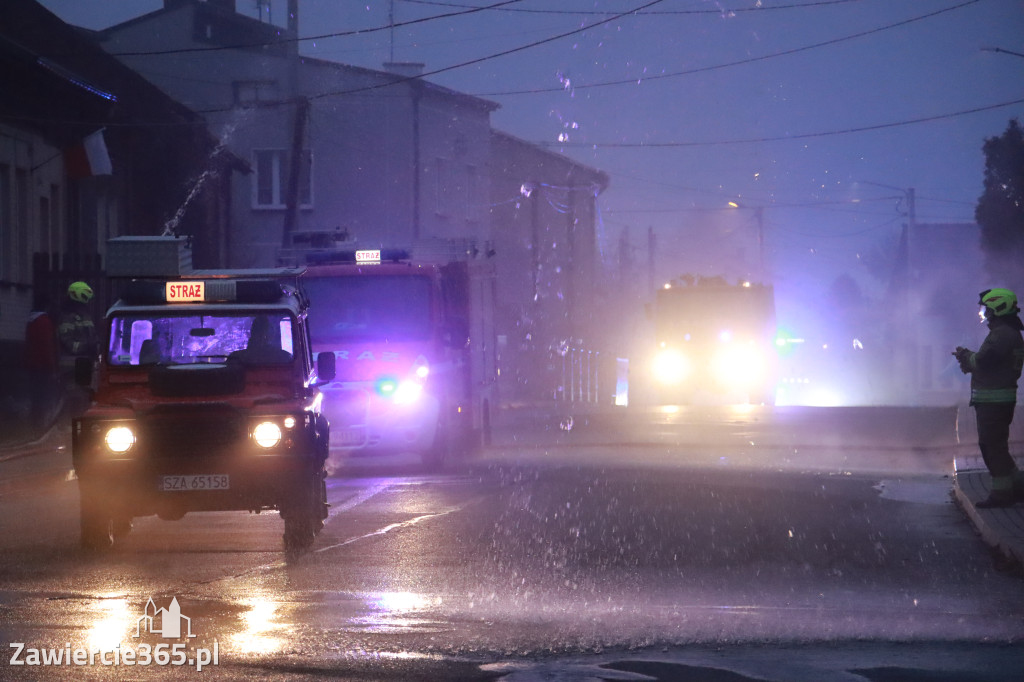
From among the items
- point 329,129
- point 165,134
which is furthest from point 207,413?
point 329,129

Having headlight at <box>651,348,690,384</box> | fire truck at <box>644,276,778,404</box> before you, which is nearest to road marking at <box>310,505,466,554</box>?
fire truck at <box>644,276,778,404</box>

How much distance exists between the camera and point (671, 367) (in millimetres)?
44562

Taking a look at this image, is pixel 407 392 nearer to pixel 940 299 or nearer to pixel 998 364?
pixel 998 364

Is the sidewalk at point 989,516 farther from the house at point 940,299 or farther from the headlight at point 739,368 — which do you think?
the house at point 940,299

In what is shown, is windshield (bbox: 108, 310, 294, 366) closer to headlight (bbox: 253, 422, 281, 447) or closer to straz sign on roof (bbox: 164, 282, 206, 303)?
straz sign on roof (bbox: 164, 282, 206, 303)

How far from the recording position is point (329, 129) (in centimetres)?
5134

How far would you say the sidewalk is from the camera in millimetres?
10867

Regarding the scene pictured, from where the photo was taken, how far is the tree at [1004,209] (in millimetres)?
52781

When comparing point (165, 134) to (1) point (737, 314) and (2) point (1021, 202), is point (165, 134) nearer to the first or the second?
(1) point (737, 314)

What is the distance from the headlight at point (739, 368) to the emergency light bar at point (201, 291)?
3262 centimetres

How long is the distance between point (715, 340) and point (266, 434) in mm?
33425

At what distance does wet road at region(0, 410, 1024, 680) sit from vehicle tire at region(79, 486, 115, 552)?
174mm

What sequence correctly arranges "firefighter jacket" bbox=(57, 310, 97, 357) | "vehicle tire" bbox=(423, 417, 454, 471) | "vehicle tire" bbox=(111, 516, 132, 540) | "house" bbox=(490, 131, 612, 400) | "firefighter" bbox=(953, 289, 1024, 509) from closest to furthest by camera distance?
1. "vehicle tire" bbox=(111, 516, 132, 540)
2. "firefighter" bbox=(953, 289, 1024, 509)
3. "firefighter jacket" bbox=(57, 310, 97, 357)
4. "vehicle tire" bbox=(423, 417, 454, 471)
5. "house" bbox=(490, 131, 612, 400)

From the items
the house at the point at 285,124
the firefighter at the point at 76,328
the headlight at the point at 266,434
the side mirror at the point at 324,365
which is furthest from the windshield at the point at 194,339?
the house at the point at 285,124
